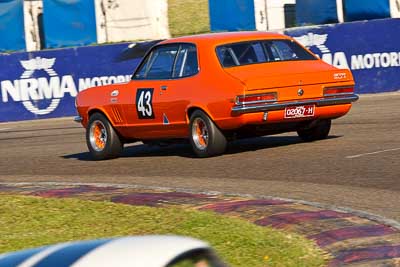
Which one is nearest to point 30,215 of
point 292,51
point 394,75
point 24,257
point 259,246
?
point 259,246

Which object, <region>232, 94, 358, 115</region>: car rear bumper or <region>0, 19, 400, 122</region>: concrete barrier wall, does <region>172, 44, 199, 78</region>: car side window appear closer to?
<region>232, 94, 358, 115</region>: car rear bumper

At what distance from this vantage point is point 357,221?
8867 millimetres

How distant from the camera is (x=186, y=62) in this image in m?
13.7

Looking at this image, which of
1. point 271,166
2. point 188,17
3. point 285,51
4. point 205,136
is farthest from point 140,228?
point 188,17

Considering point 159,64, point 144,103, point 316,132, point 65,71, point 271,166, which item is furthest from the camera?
point 65,71

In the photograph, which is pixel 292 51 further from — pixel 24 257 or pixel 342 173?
pixel 24 257

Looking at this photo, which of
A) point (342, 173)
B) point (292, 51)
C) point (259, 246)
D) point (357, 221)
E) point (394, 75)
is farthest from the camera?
point (394, 75)

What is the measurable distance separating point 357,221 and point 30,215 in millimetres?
2969

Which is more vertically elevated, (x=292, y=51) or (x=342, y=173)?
(x=292, y=51)

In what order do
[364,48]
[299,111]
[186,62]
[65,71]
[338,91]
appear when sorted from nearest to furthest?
1. [299,111]
2. [338,91]
3. [186,62]
4. [364,48]
5. [65,71]

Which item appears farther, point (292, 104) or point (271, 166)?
point (292, 104)

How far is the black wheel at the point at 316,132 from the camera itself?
14227mm

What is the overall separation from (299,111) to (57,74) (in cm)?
1062

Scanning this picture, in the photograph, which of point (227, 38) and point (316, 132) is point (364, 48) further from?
point (227, 38)
